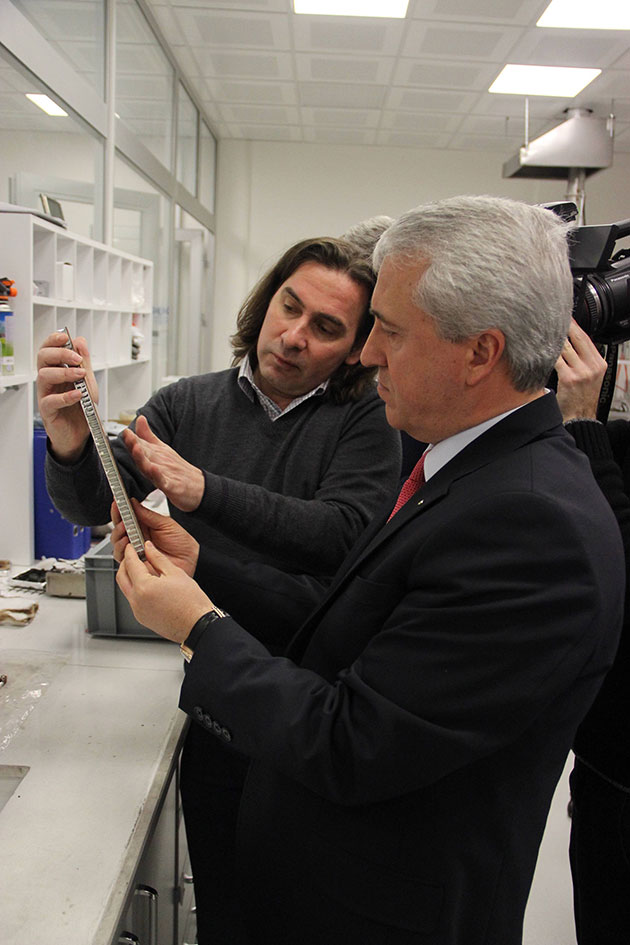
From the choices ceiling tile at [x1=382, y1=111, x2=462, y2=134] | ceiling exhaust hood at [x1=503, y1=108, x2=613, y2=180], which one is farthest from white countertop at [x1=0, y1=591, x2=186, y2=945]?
ceiling tile at [x1=382, y1=111, x2=462, y2=134]

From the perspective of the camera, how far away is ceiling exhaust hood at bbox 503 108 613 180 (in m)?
5.32

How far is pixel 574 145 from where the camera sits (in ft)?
17.5

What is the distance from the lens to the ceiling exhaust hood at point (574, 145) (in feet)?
17.5

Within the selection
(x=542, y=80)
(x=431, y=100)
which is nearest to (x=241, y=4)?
(x=431, y=100)

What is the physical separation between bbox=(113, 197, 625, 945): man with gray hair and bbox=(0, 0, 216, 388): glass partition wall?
7.32 ft

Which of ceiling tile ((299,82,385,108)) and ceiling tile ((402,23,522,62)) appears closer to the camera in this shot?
ceiling tile ((402,23,522,62))

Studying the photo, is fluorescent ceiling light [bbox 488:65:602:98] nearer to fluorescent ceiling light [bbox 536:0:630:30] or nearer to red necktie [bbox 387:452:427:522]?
fluorescent ceiling light [bbox 536:0:630:30]

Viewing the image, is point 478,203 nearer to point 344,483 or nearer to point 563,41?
point 344,483

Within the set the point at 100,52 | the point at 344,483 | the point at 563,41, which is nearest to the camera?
the point at 344,483

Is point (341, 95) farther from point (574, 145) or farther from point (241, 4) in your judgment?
point (574, 145)

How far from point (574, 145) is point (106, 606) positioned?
5.19 metres

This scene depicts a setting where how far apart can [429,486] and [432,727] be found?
288mm

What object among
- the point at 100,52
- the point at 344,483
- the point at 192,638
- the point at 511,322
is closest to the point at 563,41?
the point at 100,52

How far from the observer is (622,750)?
1259 millimetres
